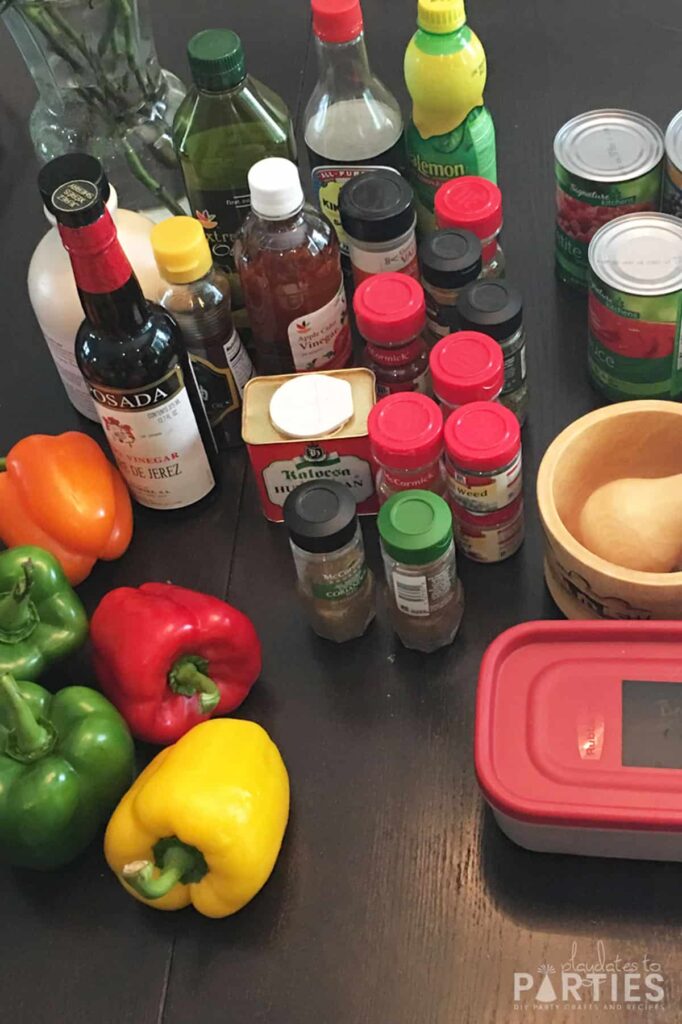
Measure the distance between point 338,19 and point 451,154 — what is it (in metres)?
0.14

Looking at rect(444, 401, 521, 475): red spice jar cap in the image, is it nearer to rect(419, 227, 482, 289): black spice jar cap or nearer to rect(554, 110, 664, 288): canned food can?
rect(419, 227, 482, 289): black spice jar cap

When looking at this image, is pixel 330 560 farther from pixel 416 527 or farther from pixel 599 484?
pixel 599 484

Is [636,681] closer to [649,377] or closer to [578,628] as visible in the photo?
[578,628]

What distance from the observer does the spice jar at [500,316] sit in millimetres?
876

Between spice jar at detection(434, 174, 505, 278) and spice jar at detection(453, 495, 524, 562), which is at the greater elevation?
spice jar at detection(434, 174, 505, 278)

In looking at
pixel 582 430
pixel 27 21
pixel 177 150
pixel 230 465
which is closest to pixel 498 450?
pixel 582 430

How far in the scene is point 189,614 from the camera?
0.83 m

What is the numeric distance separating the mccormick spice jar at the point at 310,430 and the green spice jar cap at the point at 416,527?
9 centimetres

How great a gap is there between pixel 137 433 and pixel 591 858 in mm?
456

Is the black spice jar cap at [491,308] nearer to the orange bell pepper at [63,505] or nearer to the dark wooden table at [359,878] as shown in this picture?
the dark wooden table at [359,878]

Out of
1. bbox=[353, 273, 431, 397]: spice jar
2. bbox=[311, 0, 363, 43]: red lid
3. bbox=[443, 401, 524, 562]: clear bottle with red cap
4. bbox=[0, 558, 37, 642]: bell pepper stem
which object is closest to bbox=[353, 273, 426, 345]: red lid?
bbox=[353, 273, 431, 397]: spice jar

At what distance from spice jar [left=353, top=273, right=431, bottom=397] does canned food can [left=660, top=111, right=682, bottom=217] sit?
9.2 inches

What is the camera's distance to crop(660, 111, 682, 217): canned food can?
0.93 metres

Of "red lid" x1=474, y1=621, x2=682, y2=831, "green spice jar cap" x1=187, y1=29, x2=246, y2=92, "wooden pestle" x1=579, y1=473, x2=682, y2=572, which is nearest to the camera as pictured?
"red lid" x1=474, y1=621, x2=682, y2=831
